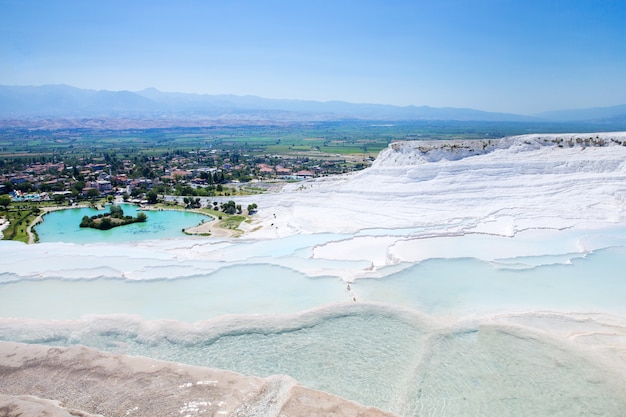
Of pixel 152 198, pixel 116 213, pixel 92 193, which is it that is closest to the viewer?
pixel 116 213

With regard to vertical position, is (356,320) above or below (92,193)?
above

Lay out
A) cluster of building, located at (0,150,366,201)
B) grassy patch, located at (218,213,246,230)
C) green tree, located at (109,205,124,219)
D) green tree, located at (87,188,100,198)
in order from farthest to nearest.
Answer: cluster of building, located at (0,150,366,201) → green tree, located at (87,188,100,198) → green tree, located at (109,205,124,219) → grassy patch, located at (218,213,246,230)

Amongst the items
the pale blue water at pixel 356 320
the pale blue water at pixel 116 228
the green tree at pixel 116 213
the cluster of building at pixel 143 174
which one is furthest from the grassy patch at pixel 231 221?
the cluster of building at pixel 143 174

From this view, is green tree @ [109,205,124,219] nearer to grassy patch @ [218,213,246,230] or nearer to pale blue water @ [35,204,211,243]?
pale blue water @ [35,204,211,243]

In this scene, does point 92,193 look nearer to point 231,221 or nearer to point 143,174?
point 143,174

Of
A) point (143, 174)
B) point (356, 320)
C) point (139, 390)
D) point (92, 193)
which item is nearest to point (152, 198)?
point (92, 193)

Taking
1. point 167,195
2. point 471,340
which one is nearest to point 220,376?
point 471,340

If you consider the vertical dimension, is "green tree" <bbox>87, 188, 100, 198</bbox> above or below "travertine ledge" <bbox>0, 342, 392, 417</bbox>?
below

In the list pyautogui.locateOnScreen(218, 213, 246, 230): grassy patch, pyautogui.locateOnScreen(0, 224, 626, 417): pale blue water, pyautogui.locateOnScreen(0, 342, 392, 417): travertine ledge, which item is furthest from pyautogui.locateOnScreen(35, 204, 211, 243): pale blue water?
pyautogui.locateOnScreen(0, 342, 392, 417): travertine ledge

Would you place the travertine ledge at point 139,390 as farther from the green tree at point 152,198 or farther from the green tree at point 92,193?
the green tree at point 92,193
